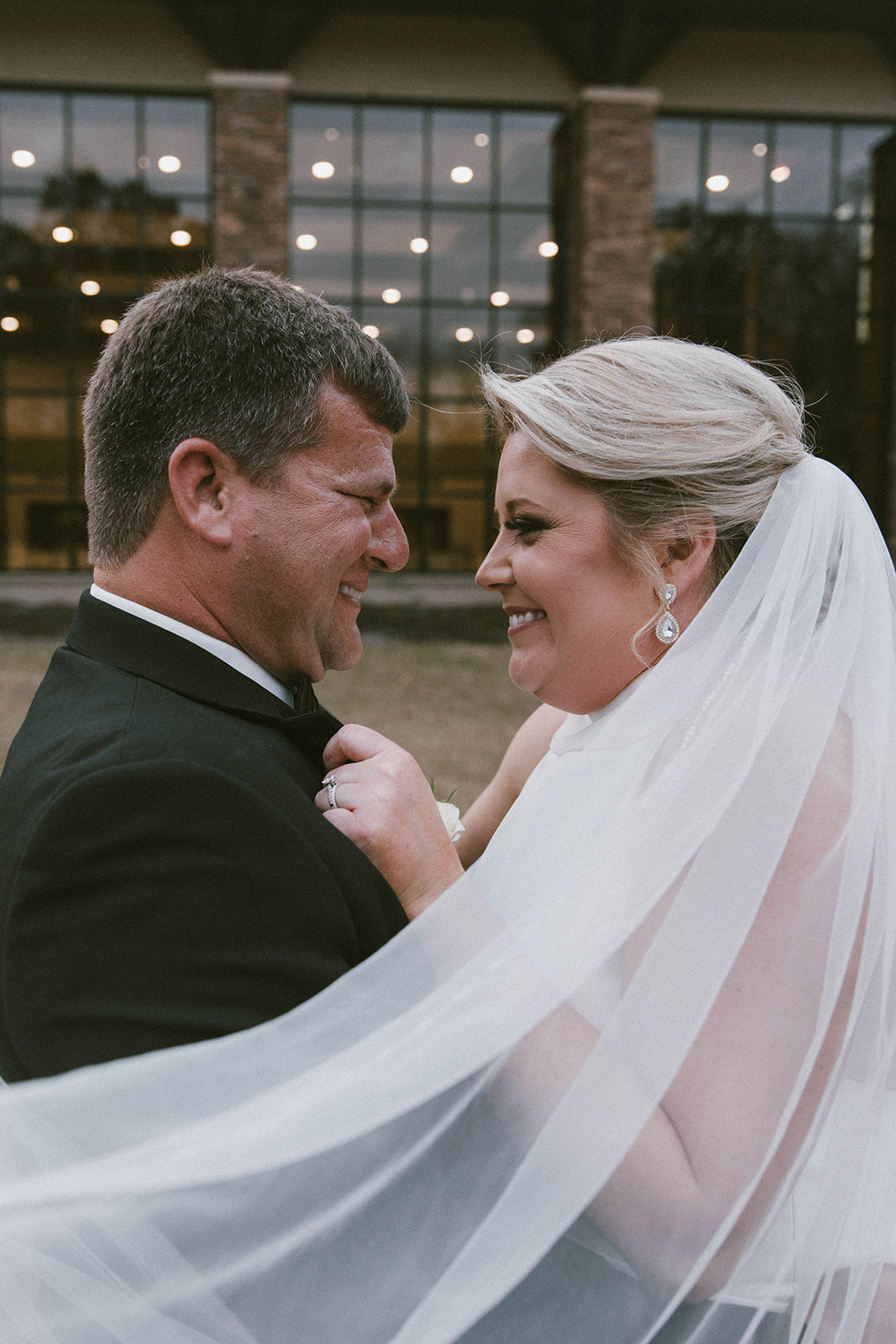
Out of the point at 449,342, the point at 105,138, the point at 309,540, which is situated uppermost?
the point at 105,138

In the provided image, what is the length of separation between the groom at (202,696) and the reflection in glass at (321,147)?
15881 mm

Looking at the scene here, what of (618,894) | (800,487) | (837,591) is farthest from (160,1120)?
(800,487)

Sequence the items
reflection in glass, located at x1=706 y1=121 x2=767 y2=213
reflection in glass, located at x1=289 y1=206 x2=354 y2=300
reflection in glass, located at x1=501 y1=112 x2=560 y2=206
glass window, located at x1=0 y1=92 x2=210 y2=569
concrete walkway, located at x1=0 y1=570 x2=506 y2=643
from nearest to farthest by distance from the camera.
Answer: concrete walkway, located at x1=0 y1=570 x2=506 y2=643, glass window, located at x1=0 y1=92 x2=210 y2=569, reflection in glass, located at x1=501 y1=112 x2=560 y2=206, reflection in glass, located at x1=706 y1=121 x2=767 y2=213, reflection in glass, located at x1=289 y1=206 x2=354 y2=300

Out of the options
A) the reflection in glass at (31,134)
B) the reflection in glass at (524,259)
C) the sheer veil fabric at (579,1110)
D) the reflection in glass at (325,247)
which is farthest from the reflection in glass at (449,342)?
the sheer veil fabric at (579,1110)

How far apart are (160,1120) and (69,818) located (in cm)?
40

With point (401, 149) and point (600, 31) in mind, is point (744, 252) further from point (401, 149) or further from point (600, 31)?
point (401, 149)

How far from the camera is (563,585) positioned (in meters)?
2.08

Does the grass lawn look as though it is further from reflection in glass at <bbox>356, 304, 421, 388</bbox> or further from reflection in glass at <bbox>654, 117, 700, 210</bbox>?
reflection in glass at <bbox>654, 117, 700, 210</bbox>

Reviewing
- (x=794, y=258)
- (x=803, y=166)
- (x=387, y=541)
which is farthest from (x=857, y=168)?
(x=387, y=541)

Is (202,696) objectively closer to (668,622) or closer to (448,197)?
(668,622)

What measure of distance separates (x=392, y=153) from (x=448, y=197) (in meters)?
1.08

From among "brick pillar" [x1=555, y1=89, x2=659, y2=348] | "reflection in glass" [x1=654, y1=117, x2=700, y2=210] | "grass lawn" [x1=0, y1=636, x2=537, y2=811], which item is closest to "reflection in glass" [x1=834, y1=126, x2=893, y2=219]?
"reflection in glass" [x1=654, y1=117, x2=700, y2=210]

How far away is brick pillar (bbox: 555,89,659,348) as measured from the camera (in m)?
14.7

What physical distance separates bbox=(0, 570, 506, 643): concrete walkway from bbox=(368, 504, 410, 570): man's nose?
11.2 meters
